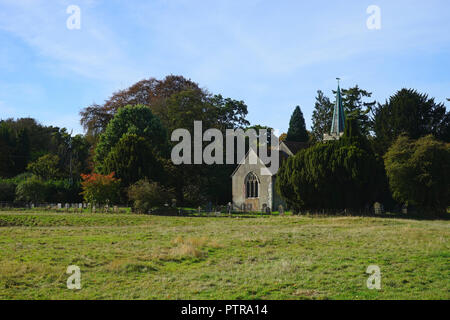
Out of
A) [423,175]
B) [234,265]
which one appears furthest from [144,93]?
[234,265]

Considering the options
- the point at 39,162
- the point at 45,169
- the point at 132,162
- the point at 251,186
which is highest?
the point at 39,162

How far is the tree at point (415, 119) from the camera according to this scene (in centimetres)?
4184

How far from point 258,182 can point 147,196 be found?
15.5m

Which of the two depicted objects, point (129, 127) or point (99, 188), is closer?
point (99, 188)

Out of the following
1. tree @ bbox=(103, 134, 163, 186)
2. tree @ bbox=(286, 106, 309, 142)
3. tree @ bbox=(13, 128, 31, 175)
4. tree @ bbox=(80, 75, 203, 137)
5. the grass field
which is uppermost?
tree @ bbox=(80, 75, 203, 137)

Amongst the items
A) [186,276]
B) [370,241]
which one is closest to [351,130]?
[370,241]

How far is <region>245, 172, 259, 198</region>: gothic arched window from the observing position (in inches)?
1895

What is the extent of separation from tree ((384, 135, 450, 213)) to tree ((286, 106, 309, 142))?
3080 centimetres

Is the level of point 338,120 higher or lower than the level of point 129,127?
higher

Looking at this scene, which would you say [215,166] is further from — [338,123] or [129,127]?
[338,123]

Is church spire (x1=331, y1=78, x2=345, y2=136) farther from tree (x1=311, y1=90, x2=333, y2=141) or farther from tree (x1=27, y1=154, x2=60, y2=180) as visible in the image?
tree (x1=27, y1=154, x2=60, y2=180)

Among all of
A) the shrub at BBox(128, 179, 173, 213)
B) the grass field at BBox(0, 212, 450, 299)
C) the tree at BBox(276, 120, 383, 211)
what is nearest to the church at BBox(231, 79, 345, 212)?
the tree at BBox(276, 120, 383, 211)

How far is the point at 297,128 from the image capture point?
6544cm
